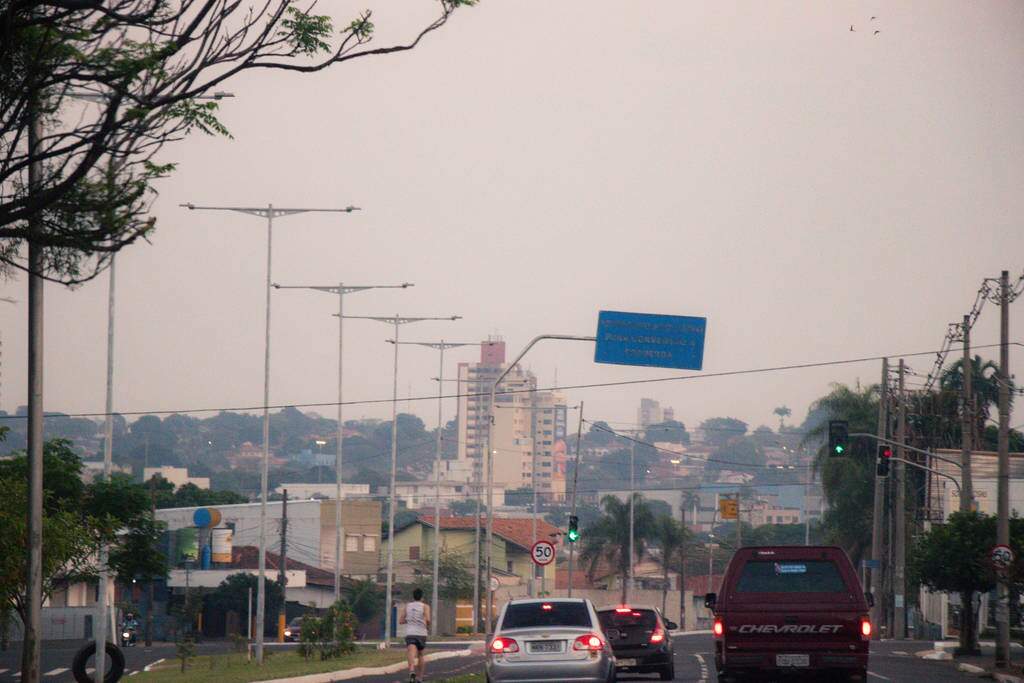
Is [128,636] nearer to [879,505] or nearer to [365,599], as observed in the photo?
[365,599]

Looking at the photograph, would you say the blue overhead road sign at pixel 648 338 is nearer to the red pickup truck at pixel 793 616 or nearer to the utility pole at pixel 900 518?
the red pickup truck at pixel 793 616

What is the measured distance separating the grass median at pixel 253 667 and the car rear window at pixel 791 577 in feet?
49.8

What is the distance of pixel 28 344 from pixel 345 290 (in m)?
38.9

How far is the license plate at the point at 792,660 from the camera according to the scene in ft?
66.6

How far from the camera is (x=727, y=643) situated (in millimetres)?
20719

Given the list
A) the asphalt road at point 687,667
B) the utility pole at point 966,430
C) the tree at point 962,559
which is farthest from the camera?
the utility pole at point 966,430

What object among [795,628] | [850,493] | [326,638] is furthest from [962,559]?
[850,493]

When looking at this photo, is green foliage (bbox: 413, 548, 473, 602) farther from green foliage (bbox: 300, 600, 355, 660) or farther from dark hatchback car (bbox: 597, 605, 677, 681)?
dark hatchback car (bbox: 597, 605, 677, 681)

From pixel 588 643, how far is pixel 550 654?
0.58m

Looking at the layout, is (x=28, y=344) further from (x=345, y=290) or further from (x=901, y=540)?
(x=901, y=540)

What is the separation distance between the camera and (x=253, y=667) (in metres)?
40.5

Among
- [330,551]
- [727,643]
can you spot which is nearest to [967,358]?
[727,643]

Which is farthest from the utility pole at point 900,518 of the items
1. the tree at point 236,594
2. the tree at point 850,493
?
the tree at point 236,594

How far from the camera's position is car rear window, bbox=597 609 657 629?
2978 centimetres
